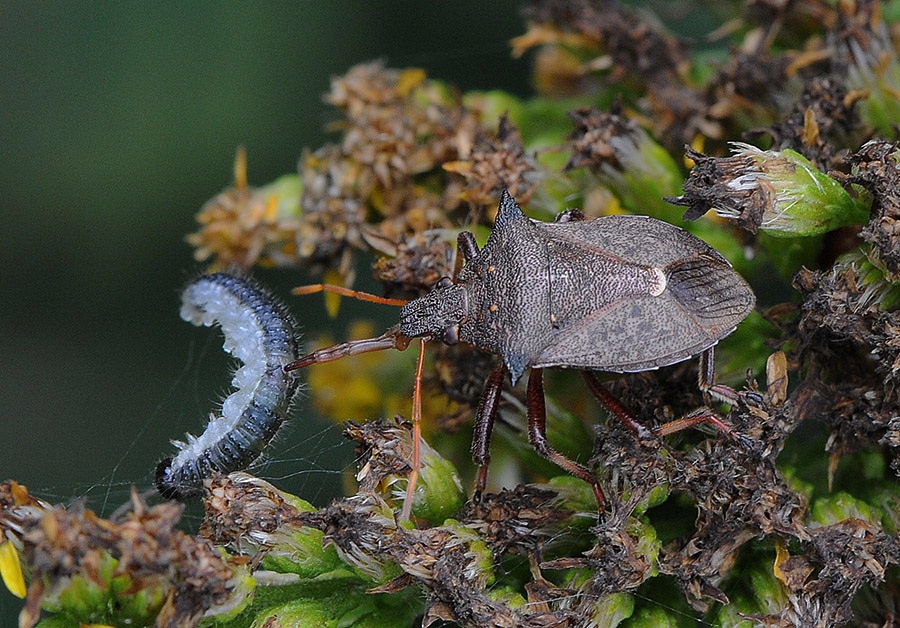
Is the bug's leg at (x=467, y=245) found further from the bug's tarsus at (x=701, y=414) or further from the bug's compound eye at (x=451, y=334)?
the bug's tarsus at (x=701, y=414)

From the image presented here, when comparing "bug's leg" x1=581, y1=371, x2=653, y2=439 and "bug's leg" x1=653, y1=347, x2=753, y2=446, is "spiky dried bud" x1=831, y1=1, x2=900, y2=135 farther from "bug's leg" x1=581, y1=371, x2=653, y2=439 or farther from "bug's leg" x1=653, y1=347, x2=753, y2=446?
"bug's leg" x1=581, y1=371, x2=653, y2=439

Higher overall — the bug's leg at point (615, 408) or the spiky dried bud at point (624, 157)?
the spiky dried bud at point (624, 157)

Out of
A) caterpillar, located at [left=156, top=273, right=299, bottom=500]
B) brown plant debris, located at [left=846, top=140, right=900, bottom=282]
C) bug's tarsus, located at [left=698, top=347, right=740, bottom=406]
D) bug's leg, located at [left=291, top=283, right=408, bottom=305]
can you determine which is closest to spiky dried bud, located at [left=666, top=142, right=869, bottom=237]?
brown plant debris, located at [left=846, top=140, right=900, bottom=282]

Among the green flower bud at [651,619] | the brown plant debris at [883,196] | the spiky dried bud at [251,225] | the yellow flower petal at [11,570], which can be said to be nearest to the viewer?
the yellow flower petal at [11,570]

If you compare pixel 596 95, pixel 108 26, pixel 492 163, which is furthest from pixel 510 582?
pixel 108 26

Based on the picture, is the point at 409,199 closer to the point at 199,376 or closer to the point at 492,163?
the point at 492,163

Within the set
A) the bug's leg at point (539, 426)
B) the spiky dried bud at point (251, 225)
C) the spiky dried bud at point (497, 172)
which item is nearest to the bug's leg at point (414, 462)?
the bug's leg at point (539, 426)
